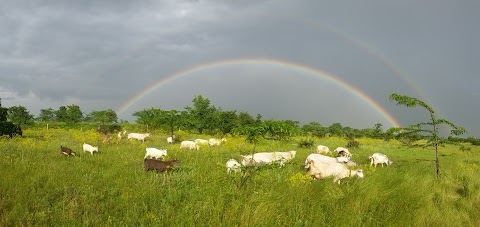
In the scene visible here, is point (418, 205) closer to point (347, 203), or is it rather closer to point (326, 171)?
point (347, 203)

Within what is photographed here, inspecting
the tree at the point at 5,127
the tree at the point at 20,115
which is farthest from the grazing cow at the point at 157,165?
the tree at the point at 20,115

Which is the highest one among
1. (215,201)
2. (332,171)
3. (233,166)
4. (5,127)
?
(5,127)

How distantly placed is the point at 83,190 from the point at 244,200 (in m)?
3.47

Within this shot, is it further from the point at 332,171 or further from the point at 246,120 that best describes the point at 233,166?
the point at 246,120

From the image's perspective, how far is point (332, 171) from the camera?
9.74 m

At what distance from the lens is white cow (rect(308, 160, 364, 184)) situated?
9.49 m

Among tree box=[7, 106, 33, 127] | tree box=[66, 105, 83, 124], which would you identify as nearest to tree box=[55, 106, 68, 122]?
tree box=[66, 105, 83, 124]

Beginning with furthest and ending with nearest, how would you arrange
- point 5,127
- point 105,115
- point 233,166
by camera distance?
point 105,115 < point 5,127 < point 233,166

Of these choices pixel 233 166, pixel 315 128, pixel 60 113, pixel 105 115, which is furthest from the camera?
pixel 315 128

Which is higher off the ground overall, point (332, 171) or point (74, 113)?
point (74, 113)

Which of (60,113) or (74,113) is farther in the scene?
(60,113)

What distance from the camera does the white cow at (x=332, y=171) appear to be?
949 centimetres

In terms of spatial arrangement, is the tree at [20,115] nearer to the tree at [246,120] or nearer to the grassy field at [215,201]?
the tree at [246,120]

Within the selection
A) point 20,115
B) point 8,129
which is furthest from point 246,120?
point 20,115
